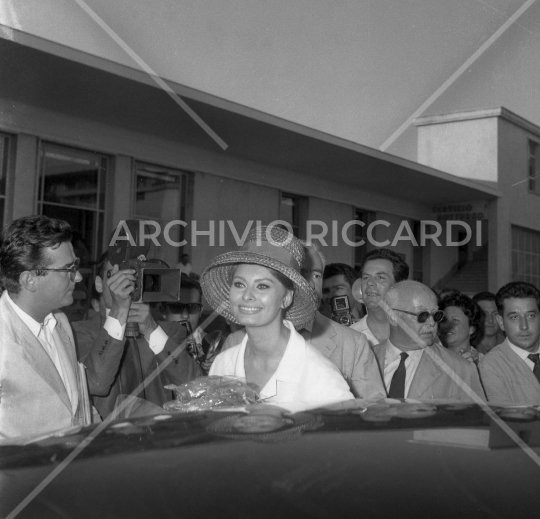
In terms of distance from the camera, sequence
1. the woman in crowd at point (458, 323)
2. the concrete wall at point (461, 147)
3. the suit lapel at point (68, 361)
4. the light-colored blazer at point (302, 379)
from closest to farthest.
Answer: the light-colored blazer at point (302, 379) → the suit lapel at point (68, 361) → the woman in crowd at point (458, 323) → the concrete wall at point (461, 147)

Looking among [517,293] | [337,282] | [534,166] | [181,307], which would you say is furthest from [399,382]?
[534,166]

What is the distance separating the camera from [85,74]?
6.04 meters

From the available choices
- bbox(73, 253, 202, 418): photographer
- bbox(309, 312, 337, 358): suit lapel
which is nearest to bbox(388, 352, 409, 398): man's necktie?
bbox(309, 312, 337, 358): suit lapel

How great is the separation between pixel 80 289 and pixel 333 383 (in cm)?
464

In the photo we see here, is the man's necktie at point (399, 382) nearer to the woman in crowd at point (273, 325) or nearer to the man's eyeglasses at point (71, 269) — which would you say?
the woman in crowd at point (273, 325)

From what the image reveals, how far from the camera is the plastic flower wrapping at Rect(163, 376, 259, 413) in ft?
6.01

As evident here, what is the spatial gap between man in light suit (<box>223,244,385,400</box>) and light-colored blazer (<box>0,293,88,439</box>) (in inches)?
26.9

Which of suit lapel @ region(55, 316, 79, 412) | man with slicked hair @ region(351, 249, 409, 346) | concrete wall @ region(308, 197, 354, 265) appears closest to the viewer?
suit lapel @ region(55, 316, 79, 412)

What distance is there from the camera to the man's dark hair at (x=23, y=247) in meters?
2.61

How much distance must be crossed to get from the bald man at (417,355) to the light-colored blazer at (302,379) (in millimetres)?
1133

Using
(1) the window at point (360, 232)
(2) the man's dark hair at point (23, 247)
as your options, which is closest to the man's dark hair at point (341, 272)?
(2) the man's dark hair at point (23, 247)

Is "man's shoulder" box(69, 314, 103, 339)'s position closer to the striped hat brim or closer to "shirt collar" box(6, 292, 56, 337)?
"shirt collar" box(6, 292, 56, 337)

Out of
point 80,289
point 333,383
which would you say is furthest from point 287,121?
point 333,383

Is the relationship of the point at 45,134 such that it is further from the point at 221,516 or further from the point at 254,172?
the point at 221,516
